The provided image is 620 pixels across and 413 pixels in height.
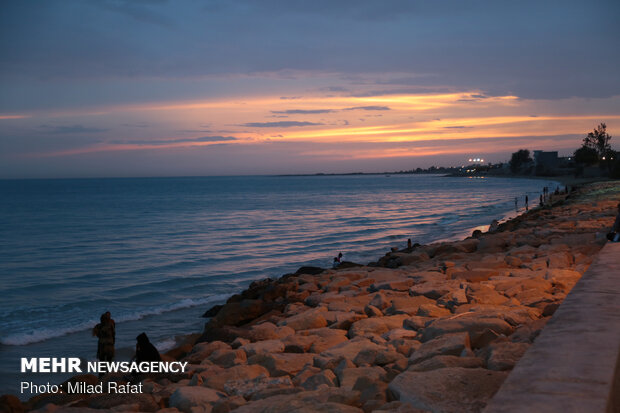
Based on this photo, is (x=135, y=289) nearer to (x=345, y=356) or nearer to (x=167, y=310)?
(x=167, y=310)

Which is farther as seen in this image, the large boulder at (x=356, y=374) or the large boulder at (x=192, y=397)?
the large boulder at (x=192, y=397)

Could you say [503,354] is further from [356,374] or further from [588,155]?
[588,155]

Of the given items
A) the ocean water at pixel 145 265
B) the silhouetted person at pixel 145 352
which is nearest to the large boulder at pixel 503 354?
the silhouetted person at pixel 145 352

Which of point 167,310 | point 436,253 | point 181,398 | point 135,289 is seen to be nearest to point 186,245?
point 135,289

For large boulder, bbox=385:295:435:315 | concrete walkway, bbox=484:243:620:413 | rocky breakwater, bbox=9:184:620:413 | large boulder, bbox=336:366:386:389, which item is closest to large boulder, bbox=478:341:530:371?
rocky breakwater, bbox=9:184:620:413

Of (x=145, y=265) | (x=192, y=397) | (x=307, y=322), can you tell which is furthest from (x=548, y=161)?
(x=192, y=397)

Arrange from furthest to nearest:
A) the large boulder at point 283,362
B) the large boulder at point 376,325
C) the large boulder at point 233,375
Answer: the large boulder at point 376,325
the large boulder at point 283,362
the large boulder at point 233,375

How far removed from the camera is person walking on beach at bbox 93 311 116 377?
8.34m

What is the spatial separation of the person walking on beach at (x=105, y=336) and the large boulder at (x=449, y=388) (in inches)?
240

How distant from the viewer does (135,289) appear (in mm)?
16922

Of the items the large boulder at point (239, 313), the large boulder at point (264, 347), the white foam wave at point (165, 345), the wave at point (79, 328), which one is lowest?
the wave at point (79, 328)

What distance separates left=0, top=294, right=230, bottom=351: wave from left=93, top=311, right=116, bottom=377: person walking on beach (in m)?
1.83

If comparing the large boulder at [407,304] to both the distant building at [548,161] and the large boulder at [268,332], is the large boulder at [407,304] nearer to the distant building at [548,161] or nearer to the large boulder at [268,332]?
the large boulder at [268,332]

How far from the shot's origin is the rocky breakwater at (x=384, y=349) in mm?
3867
